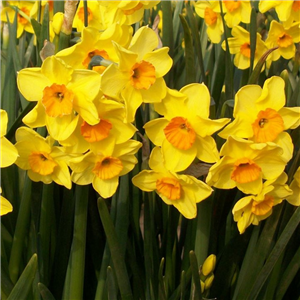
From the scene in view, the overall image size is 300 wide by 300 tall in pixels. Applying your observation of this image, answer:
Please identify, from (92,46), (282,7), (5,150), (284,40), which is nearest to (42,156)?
(5,150)

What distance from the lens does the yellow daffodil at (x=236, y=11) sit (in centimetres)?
166

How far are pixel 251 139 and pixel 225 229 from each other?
0.44m

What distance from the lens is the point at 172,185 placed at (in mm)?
998

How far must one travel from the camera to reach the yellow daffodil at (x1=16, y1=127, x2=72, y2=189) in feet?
3.18

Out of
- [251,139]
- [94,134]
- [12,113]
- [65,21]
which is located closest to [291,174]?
[251,139]

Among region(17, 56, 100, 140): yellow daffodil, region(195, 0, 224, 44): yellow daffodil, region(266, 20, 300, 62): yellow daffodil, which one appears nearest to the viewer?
region(17, 56, 100, 140): yellow daffodil

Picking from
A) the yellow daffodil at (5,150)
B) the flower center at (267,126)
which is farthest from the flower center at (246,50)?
the yellow daffodil at (5,150)

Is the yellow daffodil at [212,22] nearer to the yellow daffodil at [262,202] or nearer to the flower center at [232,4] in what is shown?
the flower center at [232,4]

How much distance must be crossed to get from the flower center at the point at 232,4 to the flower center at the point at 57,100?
101cm

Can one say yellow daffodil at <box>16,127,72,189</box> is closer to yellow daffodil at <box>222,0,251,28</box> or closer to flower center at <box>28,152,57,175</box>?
flower center at <box>28,152,57,175</box>

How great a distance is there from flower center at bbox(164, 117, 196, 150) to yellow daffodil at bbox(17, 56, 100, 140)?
167 mm

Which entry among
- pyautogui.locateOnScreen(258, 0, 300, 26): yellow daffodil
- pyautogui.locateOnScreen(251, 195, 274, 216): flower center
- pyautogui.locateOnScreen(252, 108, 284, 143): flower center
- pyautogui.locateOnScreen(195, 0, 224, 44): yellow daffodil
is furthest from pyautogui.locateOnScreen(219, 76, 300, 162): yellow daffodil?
pyautogui.locateOnScreen(195, 0, 224, 44): yellow daffodil

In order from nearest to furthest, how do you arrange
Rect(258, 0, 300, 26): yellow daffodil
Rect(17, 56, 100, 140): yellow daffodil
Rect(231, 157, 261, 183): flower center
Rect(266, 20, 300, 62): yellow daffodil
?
Rect(17, 56, 100, 140): yellow daffodil → Rect(231, 157, 261, 183): flower center → Rect(258, 0, 300, 26): yellow daffodil → Rect(266, 20, 300, 62): yellow daffodil

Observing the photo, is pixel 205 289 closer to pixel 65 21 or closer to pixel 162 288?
pixel 162 288
